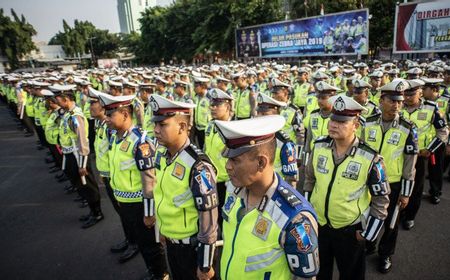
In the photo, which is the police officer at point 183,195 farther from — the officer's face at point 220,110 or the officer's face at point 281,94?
the officer's face at point 281,94

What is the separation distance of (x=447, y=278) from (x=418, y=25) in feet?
56.3

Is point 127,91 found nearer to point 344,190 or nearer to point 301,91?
point 301,91

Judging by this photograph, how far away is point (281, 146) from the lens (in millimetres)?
3402

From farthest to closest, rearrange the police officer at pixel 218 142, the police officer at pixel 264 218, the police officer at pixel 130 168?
1. the police officer at pixel 218 142
2. the police officer at pixel 130 168
3. the police officer at pixel 264 218

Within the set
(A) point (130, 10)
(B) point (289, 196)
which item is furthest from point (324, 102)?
(A) point (130, 10)

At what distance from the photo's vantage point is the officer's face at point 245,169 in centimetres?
165

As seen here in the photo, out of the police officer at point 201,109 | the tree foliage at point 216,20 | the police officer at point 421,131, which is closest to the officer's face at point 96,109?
the police officer at point 201,109

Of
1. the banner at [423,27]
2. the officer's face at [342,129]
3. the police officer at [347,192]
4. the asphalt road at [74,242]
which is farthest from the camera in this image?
the banner at [423,27]

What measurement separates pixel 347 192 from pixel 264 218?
1364mm

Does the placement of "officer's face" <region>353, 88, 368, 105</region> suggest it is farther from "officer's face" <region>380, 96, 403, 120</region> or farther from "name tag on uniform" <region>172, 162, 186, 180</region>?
"name tag on uniform" <region>172, 162, 186, 180</region>

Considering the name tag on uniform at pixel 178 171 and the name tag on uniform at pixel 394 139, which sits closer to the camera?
the name tag on uniform at pixel 178 171

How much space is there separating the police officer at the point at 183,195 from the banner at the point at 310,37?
19918 mm

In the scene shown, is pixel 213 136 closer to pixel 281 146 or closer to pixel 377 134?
pixel 281 146

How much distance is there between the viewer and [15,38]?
5178cm
